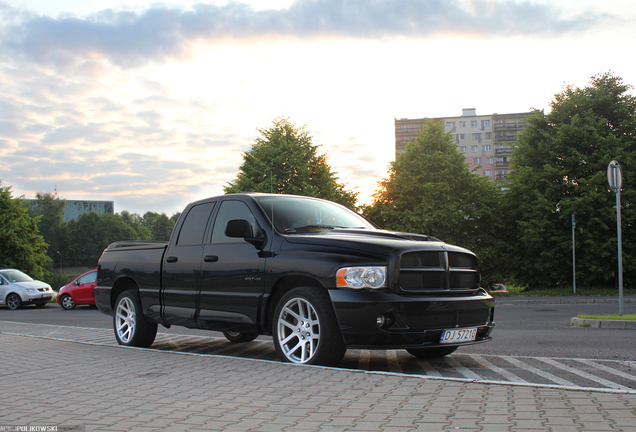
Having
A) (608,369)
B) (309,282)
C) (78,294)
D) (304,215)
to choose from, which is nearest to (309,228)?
(304,215)

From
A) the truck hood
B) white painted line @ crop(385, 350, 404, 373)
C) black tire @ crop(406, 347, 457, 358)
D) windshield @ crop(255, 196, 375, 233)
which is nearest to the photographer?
the truck hood

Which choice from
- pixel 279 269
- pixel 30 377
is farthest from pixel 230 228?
pixel 30 377

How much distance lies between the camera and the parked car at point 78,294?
23.0m

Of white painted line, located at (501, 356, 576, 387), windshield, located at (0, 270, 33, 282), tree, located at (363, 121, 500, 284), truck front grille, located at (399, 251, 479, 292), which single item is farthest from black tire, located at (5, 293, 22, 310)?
truck front grille, located at (399, 251, 479, 292)

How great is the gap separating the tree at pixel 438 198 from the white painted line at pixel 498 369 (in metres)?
24.3

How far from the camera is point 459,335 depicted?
592cm

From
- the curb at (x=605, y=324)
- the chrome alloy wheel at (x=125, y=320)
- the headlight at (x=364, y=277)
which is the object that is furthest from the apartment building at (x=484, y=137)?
the headlight at (x=364, y=277)

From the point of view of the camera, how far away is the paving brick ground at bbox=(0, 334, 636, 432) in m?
3.66

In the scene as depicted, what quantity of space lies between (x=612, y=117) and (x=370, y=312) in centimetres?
2734

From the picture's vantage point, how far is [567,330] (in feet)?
36.1

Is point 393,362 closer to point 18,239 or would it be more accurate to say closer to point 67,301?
point 67,301

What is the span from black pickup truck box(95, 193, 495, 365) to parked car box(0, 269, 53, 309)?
19375 mm

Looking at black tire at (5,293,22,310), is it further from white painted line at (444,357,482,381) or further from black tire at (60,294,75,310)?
white painted line at (444,357,482,381)

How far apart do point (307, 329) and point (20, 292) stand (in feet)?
74.6
